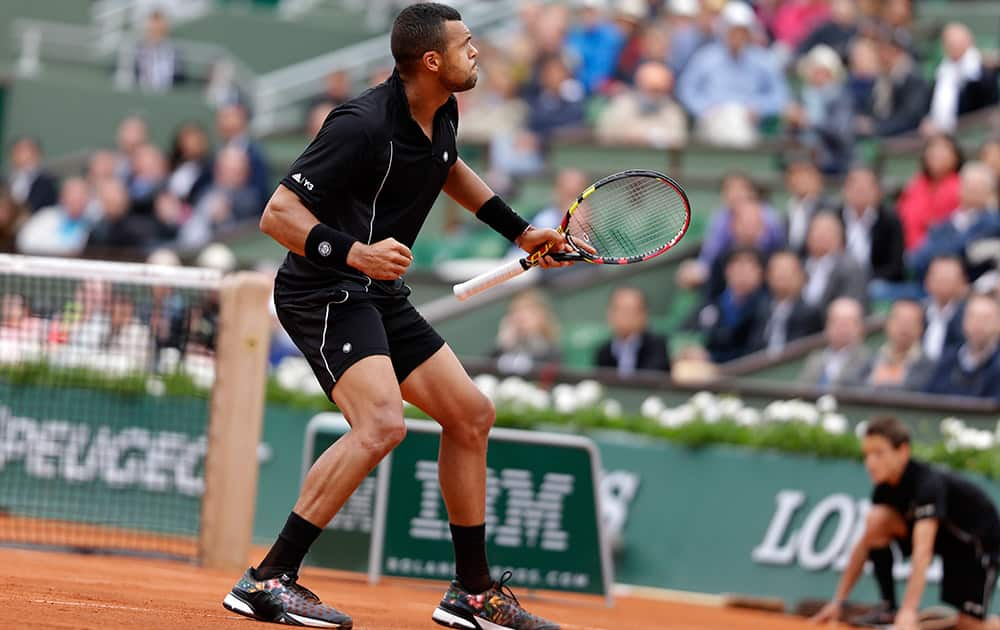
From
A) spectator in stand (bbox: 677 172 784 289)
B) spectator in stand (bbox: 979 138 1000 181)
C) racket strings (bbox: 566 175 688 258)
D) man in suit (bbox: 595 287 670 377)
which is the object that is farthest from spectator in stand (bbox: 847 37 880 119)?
racket strings (bbox: 566 175 688 258)

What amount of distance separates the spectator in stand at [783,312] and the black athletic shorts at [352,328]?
21.5ft

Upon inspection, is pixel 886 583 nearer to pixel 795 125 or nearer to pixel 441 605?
pixel 441 605

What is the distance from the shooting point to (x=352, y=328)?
611 centimetres

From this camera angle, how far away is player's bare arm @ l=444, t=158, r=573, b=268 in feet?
21.3

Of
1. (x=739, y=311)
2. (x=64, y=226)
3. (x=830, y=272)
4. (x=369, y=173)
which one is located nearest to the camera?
(x=369, y=173)

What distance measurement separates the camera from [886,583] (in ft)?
32.1

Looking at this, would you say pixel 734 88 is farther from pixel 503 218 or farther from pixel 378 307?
pixel 378 307

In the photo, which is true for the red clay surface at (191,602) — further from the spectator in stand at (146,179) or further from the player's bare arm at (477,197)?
the spectator in stand at (146,179)

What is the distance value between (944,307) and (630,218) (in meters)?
5.45

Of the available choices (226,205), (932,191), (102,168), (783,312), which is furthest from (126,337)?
(102,168)

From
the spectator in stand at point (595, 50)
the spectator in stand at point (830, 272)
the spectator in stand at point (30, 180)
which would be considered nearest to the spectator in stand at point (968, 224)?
the spectator in stand at point (830, 272)

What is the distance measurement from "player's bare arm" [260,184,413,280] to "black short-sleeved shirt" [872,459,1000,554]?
14.2 ft

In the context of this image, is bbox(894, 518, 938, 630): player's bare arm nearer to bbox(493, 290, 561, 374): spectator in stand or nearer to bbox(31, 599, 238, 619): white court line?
bbox(31, 599, 238, 619): white court line

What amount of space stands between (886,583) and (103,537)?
453cm
